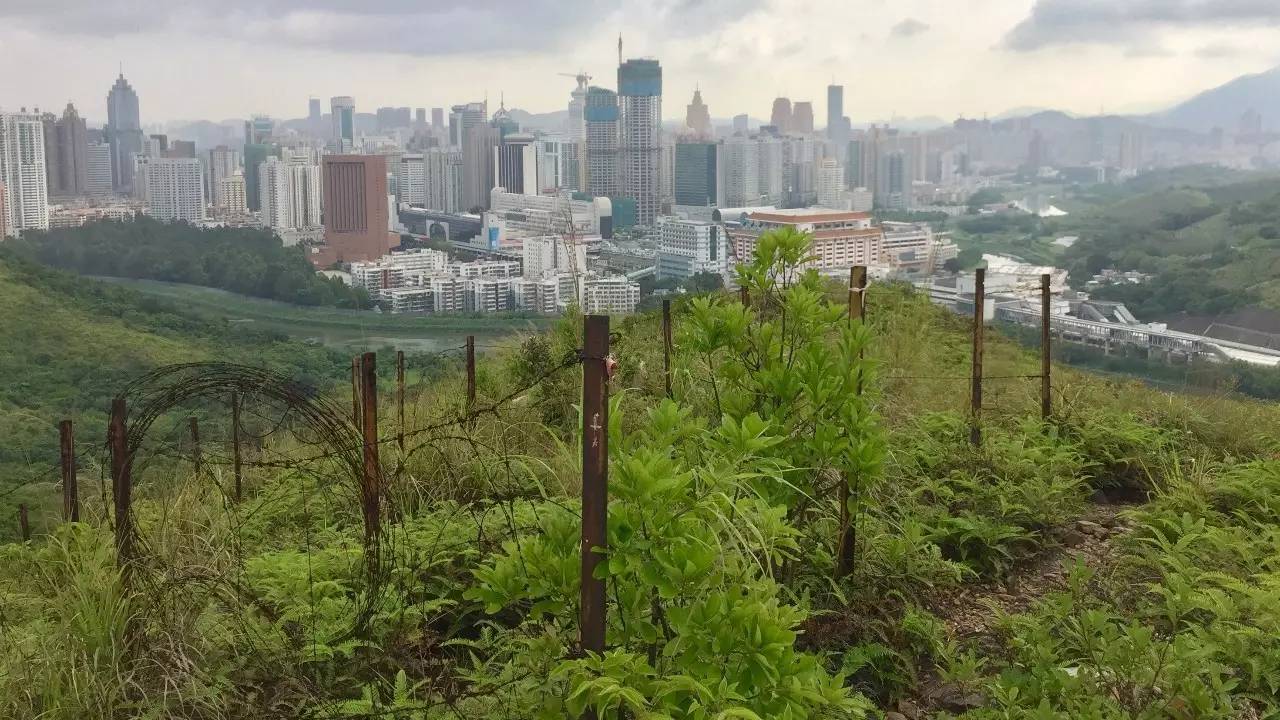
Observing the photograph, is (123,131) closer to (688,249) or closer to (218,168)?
(218,168)

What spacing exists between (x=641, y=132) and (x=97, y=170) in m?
18.4

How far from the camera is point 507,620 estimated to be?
10.8 feet

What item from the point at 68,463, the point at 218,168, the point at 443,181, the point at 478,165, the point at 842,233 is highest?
the point at 478,165

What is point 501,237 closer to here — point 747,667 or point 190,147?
point 190,147

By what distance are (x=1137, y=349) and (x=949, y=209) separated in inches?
1156

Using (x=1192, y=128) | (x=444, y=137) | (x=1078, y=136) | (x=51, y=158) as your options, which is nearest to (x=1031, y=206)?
(x=444, y=137)

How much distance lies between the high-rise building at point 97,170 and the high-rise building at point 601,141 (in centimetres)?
1498

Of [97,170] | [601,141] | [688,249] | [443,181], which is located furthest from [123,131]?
[688,249]

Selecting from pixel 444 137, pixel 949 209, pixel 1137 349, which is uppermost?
pixel 444 137

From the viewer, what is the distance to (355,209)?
29.0 metres

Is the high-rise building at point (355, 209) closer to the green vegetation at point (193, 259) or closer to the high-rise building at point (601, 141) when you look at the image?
the green vegetation at point (193, 259)

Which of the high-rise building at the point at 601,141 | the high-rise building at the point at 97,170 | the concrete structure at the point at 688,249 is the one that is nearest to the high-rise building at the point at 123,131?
the high-rise building at the point at 97,170

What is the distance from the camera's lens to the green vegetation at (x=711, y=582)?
2.21 metres

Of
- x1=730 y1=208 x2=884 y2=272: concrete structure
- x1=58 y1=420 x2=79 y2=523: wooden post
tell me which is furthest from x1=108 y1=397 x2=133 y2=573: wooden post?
x1=730 y1=208 x2=884 y2=272: concrete structure
